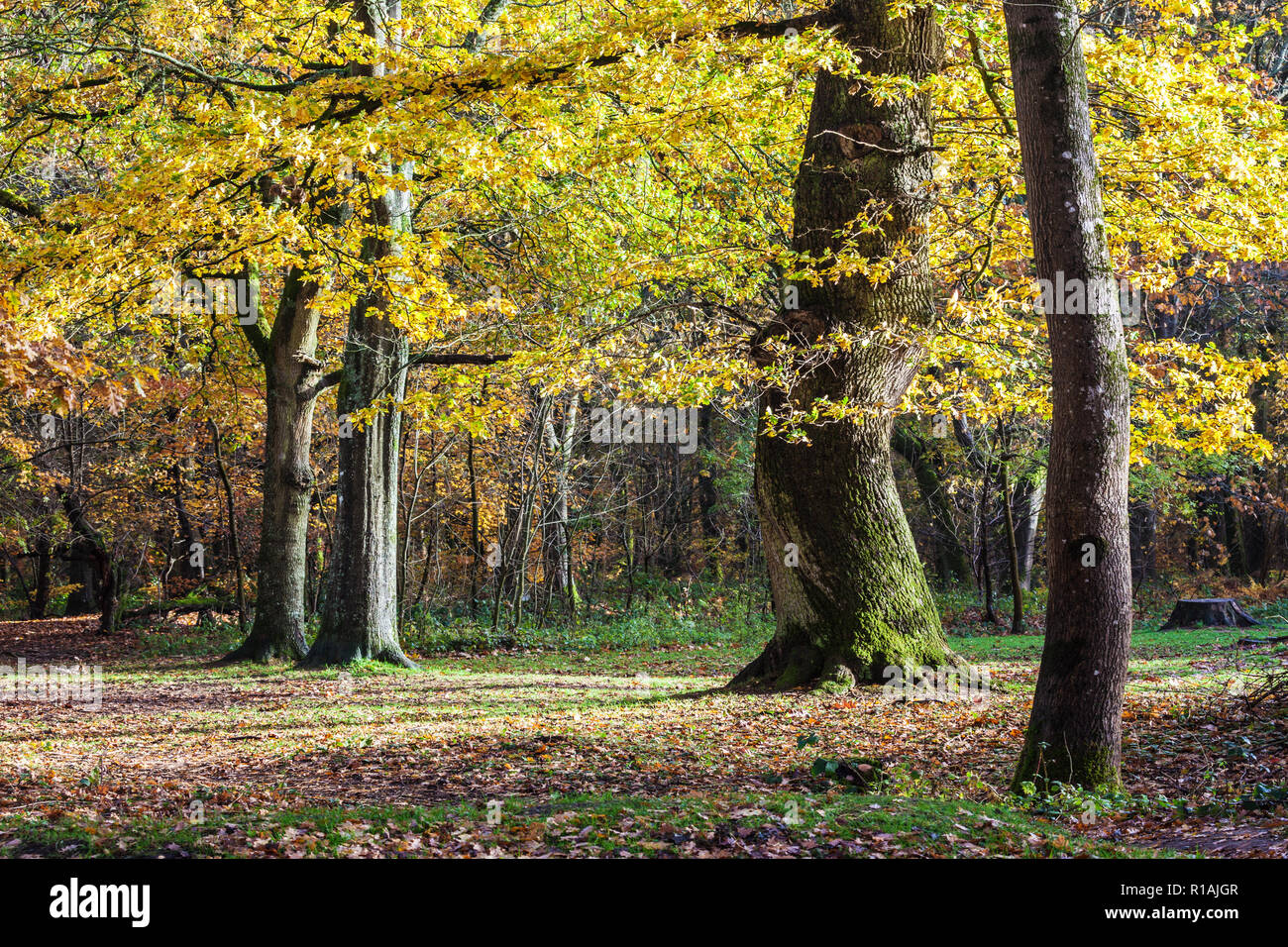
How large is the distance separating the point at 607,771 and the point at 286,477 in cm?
1086

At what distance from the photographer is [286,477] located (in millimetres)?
16906

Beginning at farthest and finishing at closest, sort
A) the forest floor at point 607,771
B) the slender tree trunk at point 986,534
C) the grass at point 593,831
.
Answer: the slender tree trunk at point 986,534 < the forest floor at point 607,771 < the grass at point 593,831

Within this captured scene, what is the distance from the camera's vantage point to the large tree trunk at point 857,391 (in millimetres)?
10805

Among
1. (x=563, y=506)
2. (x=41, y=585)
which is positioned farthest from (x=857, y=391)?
(x=41, y=585)

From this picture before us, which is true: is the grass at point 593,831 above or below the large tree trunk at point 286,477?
below

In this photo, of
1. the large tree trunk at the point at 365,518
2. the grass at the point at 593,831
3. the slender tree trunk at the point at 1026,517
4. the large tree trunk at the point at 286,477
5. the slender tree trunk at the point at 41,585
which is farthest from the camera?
the slender tree trunk at the point at 41,585

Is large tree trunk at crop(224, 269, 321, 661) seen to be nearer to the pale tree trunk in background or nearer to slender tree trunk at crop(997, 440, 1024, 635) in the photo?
the pale tree trunk in background

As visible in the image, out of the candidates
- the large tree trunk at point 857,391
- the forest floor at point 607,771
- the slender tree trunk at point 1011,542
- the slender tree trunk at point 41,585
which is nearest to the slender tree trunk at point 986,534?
the slender tree trunk at point 1011,542

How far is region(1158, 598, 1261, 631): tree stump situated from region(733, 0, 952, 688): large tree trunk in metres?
10.5

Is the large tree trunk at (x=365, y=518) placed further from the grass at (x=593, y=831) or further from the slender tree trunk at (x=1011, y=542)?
the slender tree trunk at (x=1011, y=542)

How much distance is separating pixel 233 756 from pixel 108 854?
14.4ft

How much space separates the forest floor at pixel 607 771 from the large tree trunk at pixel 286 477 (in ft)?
6.91

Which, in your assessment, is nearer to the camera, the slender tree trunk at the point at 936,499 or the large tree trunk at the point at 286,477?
the large tree trunk at the point at 286,477

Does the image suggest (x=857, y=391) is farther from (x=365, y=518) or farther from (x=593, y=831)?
(x=365, y=518)
